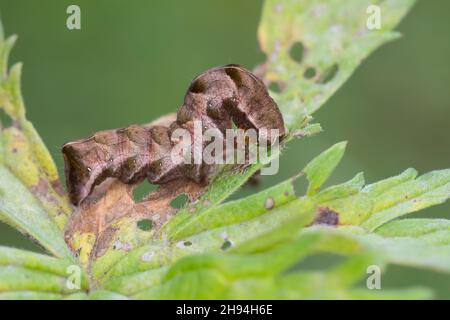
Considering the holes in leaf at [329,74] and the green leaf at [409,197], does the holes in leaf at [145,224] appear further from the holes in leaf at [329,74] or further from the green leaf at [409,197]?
the holes in leaf at [329,74]

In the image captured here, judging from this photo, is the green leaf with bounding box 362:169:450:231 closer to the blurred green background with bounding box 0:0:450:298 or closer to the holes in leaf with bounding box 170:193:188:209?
the holes in leaf with bounding box 170:193:188:209

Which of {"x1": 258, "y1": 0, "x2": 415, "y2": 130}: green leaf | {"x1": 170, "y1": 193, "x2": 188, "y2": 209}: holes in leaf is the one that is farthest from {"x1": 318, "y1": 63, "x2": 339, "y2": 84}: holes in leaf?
{"x1": 170, "y1": 193, "x2": 188, "y2": 209}: holes in leaf

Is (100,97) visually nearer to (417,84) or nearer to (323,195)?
(417,84)

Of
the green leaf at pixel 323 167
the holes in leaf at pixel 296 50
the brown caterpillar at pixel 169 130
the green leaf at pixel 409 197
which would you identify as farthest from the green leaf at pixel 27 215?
the holes in leaf at pixel 296 50

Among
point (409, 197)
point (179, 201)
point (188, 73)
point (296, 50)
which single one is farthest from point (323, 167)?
point (188, 73)

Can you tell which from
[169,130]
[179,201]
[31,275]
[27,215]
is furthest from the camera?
[169,130]

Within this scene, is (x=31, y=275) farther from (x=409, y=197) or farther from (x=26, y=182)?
(x=409, y=197)
